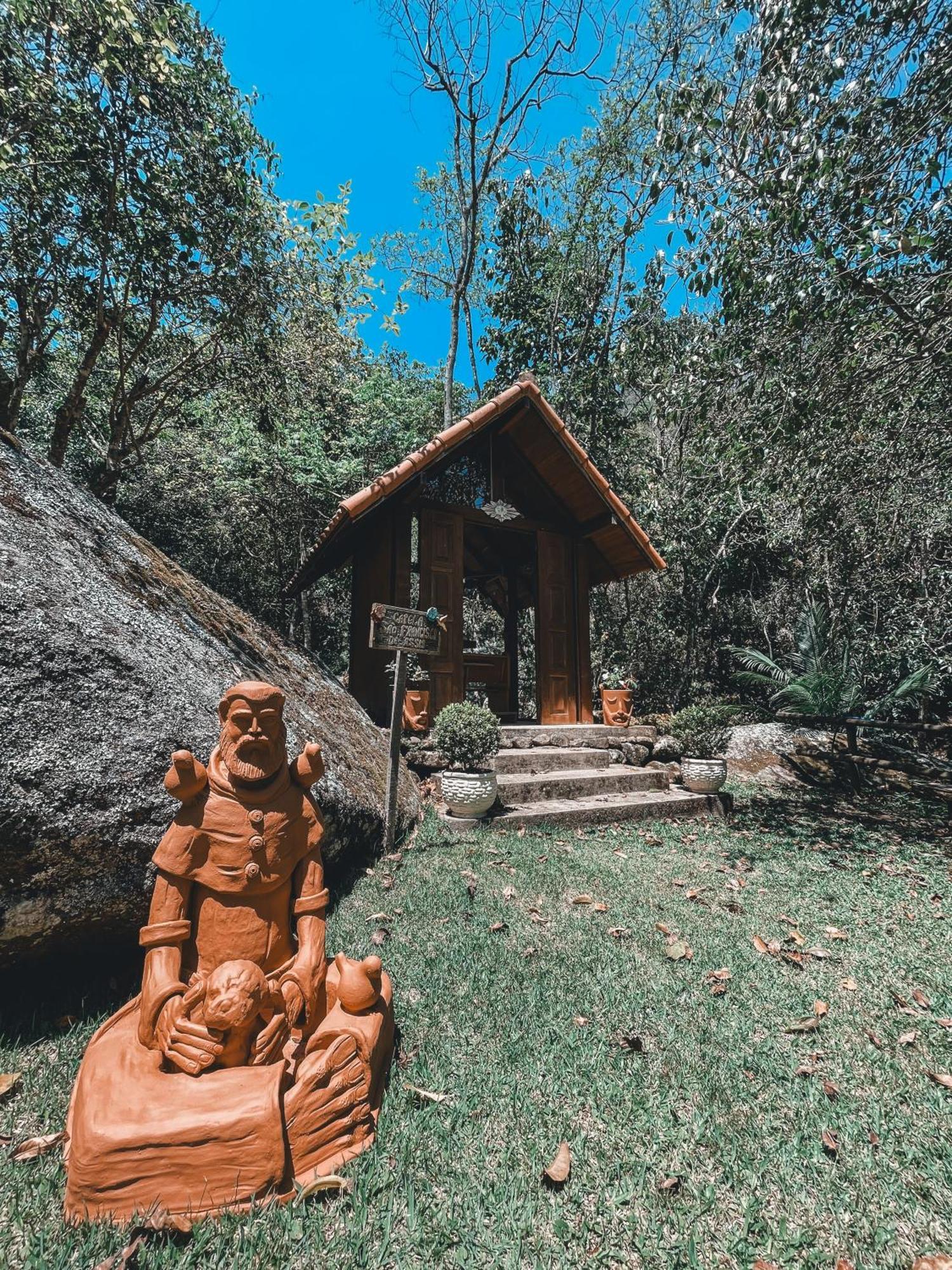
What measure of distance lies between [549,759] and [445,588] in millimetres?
2877

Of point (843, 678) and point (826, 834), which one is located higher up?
point (843, 678)

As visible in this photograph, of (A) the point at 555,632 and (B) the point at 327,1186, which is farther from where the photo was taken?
(A) the point at 555,632

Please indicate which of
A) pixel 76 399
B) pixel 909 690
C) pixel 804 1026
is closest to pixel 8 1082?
pixel 804 1026

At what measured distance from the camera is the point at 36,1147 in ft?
6.52

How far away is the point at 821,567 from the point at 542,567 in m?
5.98

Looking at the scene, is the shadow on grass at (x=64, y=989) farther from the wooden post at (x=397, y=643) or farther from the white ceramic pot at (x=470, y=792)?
the white ceramic pot at (x=470, y=792)

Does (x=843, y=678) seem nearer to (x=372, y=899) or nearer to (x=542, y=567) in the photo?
(x=542, y=567)

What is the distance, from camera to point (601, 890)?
14.5ft

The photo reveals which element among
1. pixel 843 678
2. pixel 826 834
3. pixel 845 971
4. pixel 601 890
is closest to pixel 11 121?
pixel 601 890

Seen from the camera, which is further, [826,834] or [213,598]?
[826,834]

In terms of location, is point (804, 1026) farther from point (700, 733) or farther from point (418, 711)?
point (418, 711)

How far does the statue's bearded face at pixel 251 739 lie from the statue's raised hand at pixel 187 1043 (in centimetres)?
80

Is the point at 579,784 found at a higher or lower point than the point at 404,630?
lower

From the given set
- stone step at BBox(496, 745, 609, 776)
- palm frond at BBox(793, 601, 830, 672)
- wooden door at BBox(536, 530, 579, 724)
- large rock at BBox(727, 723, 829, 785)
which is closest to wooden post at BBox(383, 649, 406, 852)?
stone step at BBox(496, 745, 609, 776)
